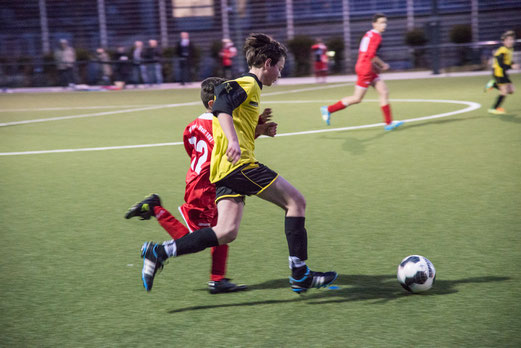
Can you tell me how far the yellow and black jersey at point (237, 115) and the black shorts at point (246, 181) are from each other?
0.03 metres

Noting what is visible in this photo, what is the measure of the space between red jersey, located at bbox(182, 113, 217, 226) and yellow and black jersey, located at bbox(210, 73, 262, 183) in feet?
0.99

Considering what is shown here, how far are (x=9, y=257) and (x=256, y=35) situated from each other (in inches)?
108

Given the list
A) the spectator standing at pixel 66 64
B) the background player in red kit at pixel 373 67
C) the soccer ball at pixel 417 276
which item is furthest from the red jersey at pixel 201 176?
the spectator standing at pixel 66 64

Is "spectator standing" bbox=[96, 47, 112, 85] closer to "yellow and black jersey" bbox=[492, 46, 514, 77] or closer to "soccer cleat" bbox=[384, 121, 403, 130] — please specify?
"yellow and black jersey" bbox=[492, 46, 514, 77]

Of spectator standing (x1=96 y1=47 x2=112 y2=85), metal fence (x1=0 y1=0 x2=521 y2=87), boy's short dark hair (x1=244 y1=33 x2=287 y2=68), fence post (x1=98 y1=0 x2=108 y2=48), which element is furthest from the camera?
Answer: fence post (x1=98 y1=0 x2=108 y2=48)

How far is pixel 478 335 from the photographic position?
377 centimetres

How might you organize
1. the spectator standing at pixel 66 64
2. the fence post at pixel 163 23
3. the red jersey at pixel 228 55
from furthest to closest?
the fence post at pixel 163 23 < the spectator standing at pixel 66 64 < the red jersey at pixel 228 55

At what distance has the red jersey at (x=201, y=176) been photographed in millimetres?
4777

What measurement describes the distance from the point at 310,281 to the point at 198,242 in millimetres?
770

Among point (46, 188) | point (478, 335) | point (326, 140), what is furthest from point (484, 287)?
point (326, 140)

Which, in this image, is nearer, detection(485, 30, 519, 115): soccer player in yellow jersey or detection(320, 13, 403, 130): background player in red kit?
detection(320, 13, 403, 130): background player in red kit

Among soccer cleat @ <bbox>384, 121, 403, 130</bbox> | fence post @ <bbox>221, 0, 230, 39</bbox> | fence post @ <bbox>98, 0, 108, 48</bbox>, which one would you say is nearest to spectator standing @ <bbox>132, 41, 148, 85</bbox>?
fence post @ <bbox>221, 0, 230, 39</bbox>

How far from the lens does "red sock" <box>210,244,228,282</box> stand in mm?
4703

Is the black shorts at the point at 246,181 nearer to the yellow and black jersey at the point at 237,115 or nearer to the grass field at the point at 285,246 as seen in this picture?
the yellow and black jersey at the point at 237,115
